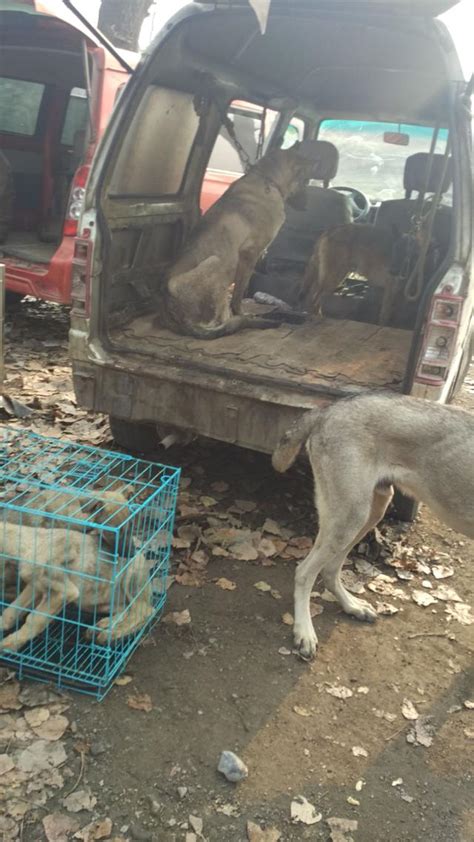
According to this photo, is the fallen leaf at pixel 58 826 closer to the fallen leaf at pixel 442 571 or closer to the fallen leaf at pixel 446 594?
the fallen leaf at pixel 446 594

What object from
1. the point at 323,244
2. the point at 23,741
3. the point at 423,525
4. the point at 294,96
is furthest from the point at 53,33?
the point at 23,741

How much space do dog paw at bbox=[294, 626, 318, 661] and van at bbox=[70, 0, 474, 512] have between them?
1.20 metres

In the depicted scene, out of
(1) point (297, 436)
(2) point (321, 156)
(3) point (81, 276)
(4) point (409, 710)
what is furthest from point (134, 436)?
(2) point (321, 156)

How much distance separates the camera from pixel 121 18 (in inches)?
429

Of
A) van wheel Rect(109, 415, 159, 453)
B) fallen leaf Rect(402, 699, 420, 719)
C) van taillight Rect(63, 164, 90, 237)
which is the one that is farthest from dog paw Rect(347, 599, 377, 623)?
van taillight Rect(63, 164, 90, 237)

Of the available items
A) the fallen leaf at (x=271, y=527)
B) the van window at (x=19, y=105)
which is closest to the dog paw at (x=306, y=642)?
the fallen leaf at (x=271, y=527)

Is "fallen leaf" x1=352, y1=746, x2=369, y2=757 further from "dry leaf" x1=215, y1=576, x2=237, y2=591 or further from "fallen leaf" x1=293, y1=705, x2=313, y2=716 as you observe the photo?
"dry leaf" x1=215, y1=576, x2=237, y2=591

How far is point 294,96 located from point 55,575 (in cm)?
573

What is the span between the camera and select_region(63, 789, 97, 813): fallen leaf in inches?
99.0

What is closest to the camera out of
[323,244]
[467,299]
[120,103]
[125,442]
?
[467,299]

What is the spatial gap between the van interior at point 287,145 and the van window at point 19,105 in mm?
3031

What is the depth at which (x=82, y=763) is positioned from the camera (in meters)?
2.71

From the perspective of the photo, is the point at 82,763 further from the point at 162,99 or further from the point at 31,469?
the point at 162,99

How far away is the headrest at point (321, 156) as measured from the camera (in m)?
6.95
